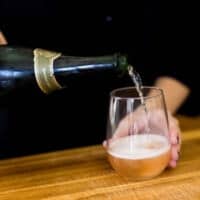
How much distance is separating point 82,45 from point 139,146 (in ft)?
1.47

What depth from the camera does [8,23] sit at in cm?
113

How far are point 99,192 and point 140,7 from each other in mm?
607

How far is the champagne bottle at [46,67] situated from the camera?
758 millimetres

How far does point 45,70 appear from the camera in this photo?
2.52 ft

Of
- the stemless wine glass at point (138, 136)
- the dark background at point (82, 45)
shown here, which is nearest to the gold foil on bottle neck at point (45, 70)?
the stemless wine glass at point (138, 136)

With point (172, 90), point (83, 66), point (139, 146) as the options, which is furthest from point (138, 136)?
point (172, 90)

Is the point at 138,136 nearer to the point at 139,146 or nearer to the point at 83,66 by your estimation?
the point at 139,146

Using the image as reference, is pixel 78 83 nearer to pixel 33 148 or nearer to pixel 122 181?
pixel 122 181

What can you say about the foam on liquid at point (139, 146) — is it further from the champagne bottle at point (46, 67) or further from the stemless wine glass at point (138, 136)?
the champagne bottle at point (46, 67)

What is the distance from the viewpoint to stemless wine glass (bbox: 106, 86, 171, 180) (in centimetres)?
76

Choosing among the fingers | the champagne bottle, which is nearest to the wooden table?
the fingers

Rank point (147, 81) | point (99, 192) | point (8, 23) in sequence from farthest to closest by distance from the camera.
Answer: point (147, 81)
point (8, 23)
point (99, 192)

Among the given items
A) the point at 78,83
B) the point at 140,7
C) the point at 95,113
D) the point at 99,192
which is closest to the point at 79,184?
the point at 99,192

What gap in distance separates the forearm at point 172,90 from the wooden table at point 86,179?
268 millimetres
